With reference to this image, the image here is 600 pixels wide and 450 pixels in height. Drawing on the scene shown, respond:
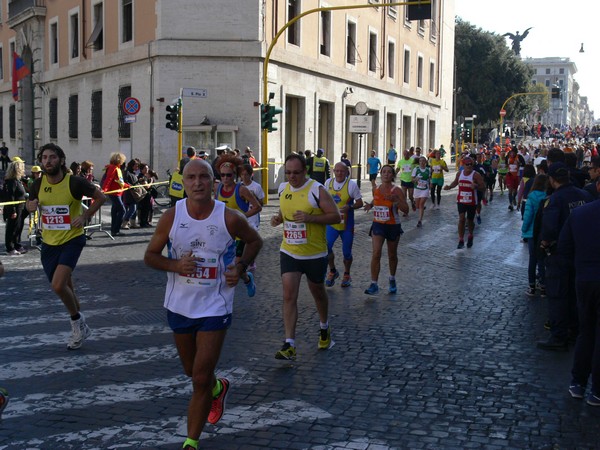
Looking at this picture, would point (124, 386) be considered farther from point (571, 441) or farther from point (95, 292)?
point (95, 292)

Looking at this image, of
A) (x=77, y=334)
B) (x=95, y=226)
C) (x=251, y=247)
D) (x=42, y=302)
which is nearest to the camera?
(x=251, y=247)

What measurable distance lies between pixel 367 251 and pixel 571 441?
32.0 feet

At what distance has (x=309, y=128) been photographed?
31.8 metres

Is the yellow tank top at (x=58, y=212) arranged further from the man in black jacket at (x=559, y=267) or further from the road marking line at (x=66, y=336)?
the man in black jacket at (x=559, y=267)

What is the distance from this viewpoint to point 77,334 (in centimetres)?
719

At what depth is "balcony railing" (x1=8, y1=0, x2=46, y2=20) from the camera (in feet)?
123

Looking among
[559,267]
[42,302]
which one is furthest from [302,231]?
[42,302]

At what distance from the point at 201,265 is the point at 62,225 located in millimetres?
3166

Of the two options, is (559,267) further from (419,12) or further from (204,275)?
(419,12)

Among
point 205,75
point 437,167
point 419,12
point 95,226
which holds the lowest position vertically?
point 95,226

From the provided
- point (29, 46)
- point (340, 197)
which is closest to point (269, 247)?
point (340, 197)

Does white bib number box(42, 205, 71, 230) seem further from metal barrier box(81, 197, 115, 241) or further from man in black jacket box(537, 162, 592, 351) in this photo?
metal barrier box(81, 197, 115, 241)

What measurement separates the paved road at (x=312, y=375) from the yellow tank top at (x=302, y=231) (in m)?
0.94

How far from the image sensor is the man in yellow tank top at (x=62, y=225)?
23.6 ft
